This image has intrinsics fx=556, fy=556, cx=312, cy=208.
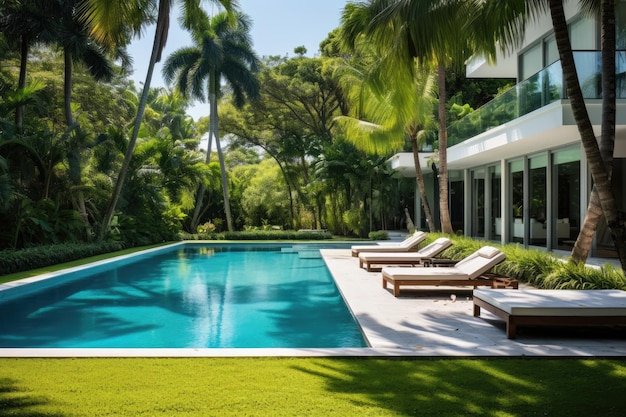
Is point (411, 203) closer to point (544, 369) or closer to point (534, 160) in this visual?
point (534, 160)

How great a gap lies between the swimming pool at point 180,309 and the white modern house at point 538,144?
5.97 meters

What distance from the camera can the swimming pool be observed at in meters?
7.25

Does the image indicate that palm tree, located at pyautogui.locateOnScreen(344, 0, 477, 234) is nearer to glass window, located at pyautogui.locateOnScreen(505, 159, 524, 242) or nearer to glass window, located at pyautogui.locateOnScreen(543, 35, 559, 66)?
glass window, located at pyautogui.locateOnScreen(543, 35, 559, 66)

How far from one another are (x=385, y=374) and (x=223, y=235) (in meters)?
21.7

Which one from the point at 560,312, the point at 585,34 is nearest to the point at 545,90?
the point at 585,34

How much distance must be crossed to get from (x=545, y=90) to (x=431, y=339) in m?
7.98

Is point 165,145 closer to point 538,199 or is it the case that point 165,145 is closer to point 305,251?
point 305,251

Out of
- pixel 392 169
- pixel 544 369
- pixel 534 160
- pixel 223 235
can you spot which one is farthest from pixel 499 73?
pixel 544 369

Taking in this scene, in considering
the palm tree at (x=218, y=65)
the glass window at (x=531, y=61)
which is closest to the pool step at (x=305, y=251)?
the palm tree at (x=218, y=65)

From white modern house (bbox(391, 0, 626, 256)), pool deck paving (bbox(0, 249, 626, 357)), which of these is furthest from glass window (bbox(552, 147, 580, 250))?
pool deck paving (bbox(0, 249, 626, 357))

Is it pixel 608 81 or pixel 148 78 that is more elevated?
pixel 148 78

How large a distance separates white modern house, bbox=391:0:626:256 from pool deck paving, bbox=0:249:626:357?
5330mm

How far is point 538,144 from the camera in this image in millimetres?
14234

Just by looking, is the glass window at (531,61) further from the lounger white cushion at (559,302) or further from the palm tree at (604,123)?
the lounger white cushion at (559,302)
